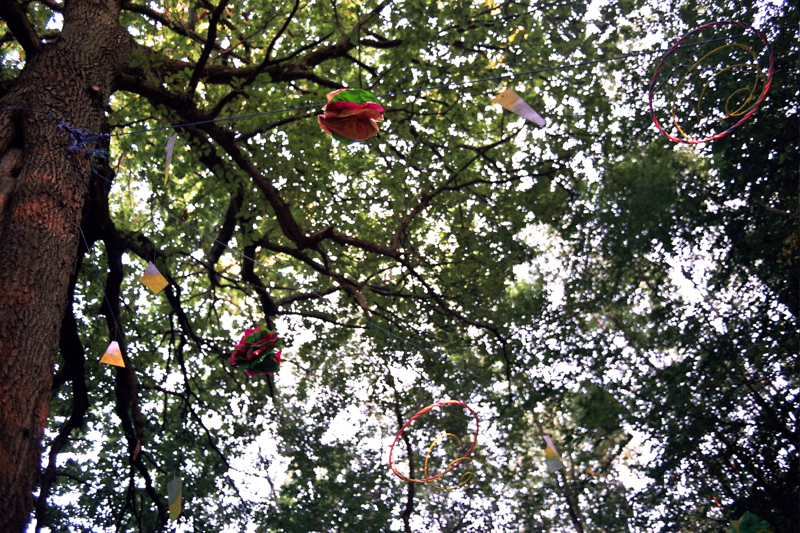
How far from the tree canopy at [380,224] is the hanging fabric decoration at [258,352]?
2.81 ft

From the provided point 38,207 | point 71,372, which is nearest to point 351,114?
point 38,207

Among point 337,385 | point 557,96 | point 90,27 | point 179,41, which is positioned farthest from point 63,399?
point 557,96

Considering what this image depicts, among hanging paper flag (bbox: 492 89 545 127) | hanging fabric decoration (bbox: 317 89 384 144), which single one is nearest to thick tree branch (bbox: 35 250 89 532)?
hanging fabric decoration (bbox: 317 89 384 144)

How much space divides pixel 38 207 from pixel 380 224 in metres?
4.64

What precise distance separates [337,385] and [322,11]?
19.3ft

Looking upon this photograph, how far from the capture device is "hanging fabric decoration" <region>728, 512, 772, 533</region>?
6.37m

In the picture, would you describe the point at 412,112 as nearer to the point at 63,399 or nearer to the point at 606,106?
the point at 606,106

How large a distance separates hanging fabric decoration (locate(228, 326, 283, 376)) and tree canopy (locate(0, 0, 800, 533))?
2.81ft

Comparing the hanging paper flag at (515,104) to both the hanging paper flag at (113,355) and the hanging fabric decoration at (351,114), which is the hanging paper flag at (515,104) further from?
the hanging paper flag at (113,355)

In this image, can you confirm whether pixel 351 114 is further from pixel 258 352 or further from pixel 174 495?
pixel 174 495

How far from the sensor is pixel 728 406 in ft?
23.6

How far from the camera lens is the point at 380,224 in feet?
24.1

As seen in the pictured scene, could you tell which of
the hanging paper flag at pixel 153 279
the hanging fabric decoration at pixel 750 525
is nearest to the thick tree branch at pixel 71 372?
the hanging paper flag at pixel 153 279

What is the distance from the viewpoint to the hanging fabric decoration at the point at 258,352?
4.92m
